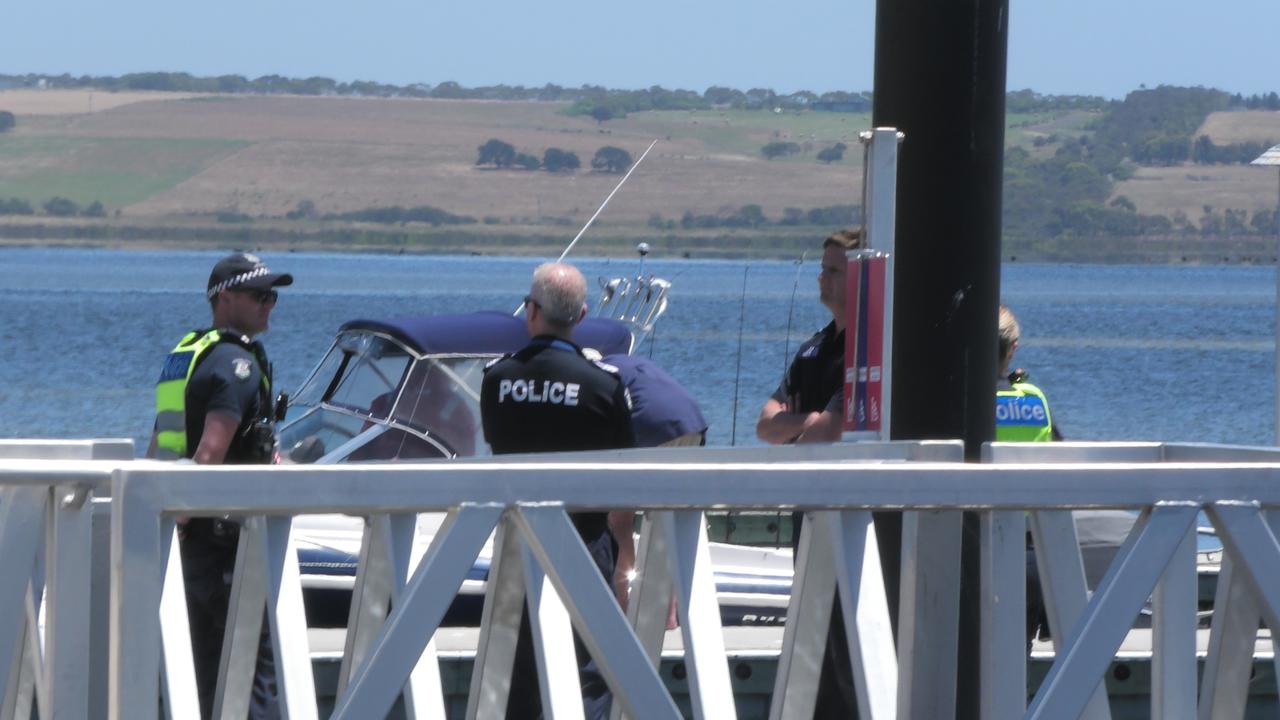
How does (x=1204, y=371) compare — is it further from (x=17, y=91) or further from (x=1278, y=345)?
(x=17, y=91)

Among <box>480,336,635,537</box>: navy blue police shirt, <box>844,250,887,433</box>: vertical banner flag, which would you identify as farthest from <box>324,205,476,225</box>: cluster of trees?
<box>844,250,887,433</box>: vertical banner flag

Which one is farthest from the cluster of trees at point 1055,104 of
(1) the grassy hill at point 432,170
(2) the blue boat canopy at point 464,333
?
(2) the blue boat canopy at point 464,333

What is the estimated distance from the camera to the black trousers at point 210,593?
15.1ft

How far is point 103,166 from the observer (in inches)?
6452

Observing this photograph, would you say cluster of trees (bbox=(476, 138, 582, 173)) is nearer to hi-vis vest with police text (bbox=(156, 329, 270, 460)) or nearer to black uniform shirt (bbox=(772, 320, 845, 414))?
→ black uniform shirt (bbox=(772, 320, 845, 414))

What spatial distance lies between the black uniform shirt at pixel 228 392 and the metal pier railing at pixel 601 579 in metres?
1.37

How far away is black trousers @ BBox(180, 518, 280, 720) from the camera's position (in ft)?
15.1

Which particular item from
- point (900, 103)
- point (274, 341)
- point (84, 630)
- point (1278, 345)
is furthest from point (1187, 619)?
point (274, 341)

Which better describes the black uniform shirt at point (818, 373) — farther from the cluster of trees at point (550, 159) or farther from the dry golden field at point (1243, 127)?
the dry golden field at point (1243, 127)

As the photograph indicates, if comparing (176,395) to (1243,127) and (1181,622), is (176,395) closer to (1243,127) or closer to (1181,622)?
(1181,622)

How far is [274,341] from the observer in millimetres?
56281

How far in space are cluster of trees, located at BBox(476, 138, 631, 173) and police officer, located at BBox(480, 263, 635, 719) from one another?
449ft

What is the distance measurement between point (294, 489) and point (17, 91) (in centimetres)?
21103

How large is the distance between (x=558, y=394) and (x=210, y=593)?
1037mm
